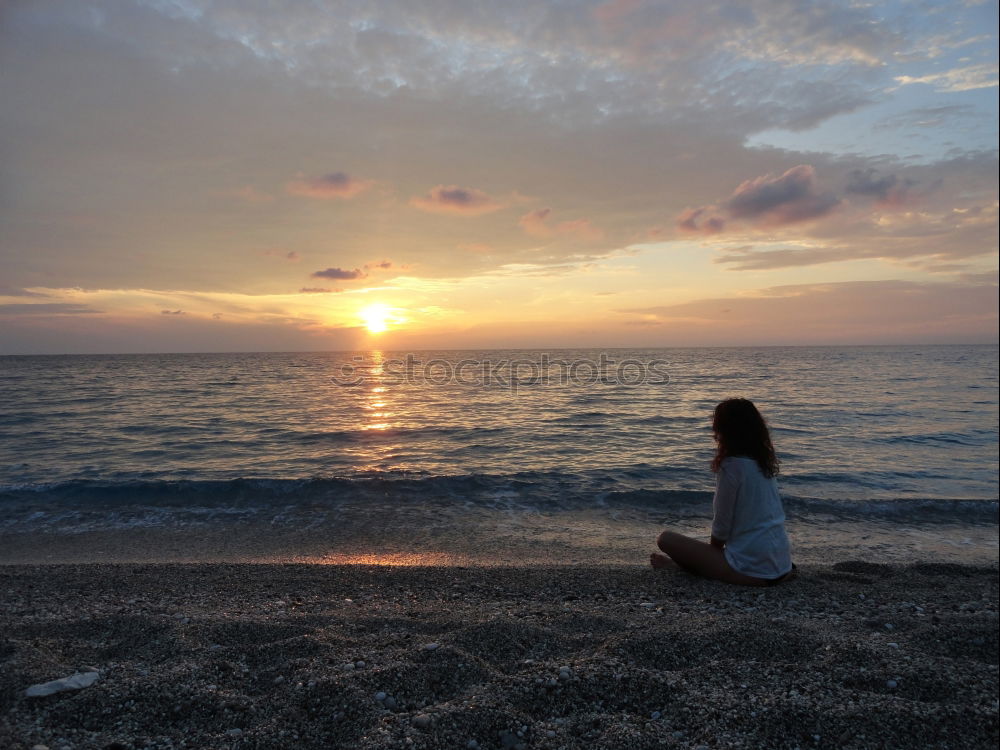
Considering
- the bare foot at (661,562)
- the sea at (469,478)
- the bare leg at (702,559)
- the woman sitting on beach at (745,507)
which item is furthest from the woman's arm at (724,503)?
the sea at (469,478)

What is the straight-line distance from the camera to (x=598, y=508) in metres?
10.9

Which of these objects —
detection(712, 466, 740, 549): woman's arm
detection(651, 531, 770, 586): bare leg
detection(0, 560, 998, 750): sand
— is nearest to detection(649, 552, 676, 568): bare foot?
detection(651, 531, 770, 586): bare leg

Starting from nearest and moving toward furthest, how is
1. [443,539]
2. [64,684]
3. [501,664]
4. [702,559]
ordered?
[64,684] → [501,664] → [702,559] → [443,539]

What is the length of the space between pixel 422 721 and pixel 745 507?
4023mm

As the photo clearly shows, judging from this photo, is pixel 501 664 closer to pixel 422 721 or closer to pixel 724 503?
pixel 422 721

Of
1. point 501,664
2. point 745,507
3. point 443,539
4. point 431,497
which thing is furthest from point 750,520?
point 431,497

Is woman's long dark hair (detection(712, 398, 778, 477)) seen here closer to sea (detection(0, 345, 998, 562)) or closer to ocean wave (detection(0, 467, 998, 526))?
sea (detection(0, 345, 998, 562))

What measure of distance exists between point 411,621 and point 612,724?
7.42 ft

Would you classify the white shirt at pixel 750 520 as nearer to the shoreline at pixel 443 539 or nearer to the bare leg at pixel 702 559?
the bare leg at pixel 702 559

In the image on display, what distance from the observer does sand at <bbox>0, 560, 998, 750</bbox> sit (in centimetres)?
332

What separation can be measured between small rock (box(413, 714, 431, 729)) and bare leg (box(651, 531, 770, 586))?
3.96 meters

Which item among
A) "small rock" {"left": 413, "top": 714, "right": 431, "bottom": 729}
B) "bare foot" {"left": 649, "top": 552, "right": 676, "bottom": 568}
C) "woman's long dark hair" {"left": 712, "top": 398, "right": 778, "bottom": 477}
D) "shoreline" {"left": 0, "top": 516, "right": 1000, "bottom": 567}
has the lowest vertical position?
"shoreline" {"left": 0, "top": 516, "right": 1000, "bottom": 567}

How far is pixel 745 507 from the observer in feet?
19.2

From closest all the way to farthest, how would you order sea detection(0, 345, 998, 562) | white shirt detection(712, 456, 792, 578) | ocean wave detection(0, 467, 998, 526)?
white shirt detection(712, 456, 792, 578) < sea detection(0, 345, 998, 562) < ocean wave detection(0, 467, 998, 526)
